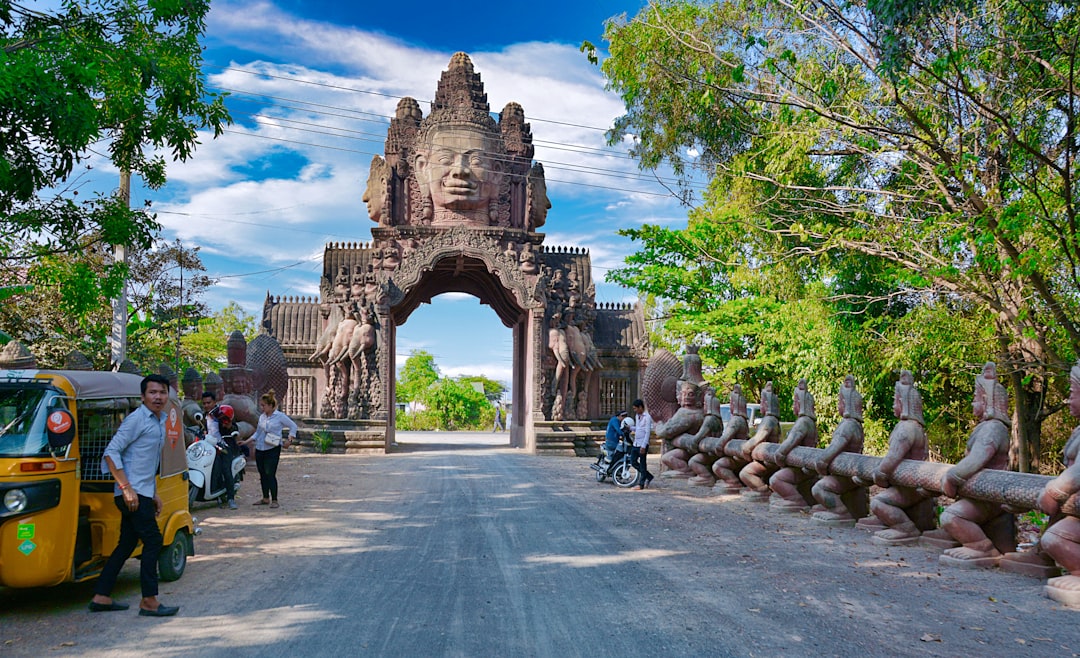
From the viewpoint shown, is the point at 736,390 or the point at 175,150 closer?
the point at 175,150

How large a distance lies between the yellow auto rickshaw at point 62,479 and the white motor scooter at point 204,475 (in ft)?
13.1

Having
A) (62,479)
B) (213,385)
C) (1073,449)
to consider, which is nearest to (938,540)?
(1073,449)

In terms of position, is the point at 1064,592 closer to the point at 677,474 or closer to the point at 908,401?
the point at 908,401

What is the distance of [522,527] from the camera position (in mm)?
9852

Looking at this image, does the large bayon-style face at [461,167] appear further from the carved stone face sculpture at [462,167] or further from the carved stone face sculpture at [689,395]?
the carved stone face sculpture at [689,395]

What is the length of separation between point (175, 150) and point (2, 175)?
3.22 m

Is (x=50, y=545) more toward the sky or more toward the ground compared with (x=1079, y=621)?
more toward the sky

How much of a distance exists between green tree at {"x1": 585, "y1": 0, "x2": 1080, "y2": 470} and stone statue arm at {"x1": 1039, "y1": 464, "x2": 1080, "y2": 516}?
4701mm

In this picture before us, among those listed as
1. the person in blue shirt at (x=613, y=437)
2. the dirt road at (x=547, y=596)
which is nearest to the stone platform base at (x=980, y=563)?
the dirt road at (x=547, y=596)

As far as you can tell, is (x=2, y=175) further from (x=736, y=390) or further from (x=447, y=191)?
(x=447, y=191)

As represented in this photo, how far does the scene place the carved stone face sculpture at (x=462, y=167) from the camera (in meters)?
25.5

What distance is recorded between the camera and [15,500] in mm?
5324

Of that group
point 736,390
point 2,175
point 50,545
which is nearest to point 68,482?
point 50,545

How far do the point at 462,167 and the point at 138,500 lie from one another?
2058 cm
